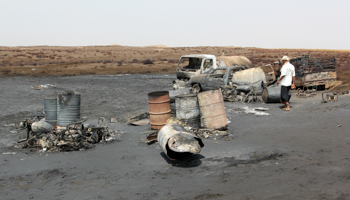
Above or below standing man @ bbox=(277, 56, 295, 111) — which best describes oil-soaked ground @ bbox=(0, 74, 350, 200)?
below

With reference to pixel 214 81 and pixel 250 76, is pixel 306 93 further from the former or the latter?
pixel 214 81

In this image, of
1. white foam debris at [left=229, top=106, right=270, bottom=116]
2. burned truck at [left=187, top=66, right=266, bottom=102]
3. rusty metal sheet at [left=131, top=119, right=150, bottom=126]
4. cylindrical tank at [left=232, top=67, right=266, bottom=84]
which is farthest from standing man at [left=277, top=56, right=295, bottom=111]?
rusty metal sheet at [left=131, top=119, right=150, bottom=126]

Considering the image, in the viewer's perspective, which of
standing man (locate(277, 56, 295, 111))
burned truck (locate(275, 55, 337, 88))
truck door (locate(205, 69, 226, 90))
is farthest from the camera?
burned truck (locate(275, 55, 337, 88))

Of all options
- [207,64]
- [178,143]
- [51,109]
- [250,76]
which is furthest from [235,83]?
[178,143]

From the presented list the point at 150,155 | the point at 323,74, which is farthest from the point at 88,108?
the point at 323,74

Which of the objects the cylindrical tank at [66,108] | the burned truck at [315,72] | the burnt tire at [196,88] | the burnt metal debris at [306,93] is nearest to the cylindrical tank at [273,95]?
the burnt metal debris at [306,93]

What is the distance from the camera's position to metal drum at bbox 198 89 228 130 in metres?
8.21

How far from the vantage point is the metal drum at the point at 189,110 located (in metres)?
8.30

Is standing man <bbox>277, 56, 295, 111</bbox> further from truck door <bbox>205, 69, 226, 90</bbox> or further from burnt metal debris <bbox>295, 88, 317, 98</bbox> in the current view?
truck door <bbox>205, 69, 226, 90</bbox>

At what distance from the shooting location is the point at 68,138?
7.64 meters

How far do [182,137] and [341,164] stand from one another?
9.31ft

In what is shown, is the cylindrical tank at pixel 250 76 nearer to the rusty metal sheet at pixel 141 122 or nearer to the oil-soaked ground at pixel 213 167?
Answer: the oil-soaked ground at pixel 213 167

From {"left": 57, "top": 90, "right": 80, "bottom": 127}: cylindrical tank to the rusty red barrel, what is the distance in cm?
213

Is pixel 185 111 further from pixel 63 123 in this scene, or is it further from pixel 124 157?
pixel 63 123
